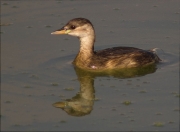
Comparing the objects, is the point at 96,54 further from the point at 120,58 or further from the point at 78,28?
the point at 78,28

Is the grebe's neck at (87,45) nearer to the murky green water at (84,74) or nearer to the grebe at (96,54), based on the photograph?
the grebe at (96,54)

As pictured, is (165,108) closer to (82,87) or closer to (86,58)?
(82,87)

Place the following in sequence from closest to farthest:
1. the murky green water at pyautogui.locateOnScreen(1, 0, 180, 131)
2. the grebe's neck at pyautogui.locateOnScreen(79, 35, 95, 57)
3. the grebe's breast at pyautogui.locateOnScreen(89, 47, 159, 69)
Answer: the murky green water at pyautogui.locateOnScreen(1, 0, 180, 131), the grebe's breast at pyautogui.locateOnScreen(89, 47, 159, 69), the grebe's neck at pyautogui.locateOnScreen(79, 35, 95, 57)

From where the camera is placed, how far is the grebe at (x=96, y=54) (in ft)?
45.0

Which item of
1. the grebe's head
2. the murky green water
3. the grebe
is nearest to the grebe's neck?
the grebe

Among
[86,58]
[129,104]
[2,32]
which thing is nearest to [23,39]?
[2,32]

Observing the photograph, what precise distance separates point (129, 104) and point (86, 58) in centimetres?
230

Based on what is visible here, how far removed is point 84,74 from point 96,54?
A: 0.56 meters

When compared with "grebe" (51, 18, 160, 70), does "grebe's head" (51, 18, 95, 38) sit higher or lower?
higher

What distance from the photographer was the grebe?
13.7 m

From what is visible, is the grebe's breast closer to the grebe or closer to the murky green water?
the grebe

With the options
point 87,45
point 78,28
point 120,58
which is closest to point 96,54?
point 87,45

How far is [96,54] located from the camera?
13883 millimetres

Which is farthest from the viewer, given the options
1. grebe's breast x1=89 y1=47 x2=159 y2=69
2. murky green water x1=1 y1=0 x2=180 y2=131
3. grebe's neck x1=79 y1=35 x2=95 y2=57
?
grebe's neck x1=79 y1=35 x2=95 y2=57
